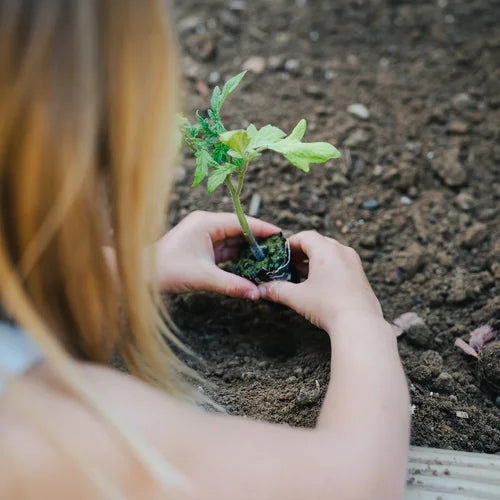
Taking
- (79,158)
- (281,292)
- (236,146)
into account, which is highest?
(79,158)

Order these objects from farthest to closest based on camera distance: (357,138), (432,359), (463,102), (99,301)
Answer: (463,102), (357,138), (432,359), (99,301)

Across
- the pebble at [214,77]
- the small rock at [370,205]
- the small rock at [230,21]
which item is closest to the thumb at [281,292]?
the small rock at [370,205]

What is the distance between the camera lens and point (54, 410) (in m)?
1.03

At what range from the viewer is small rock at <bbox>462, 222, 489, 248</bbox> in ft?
6.43

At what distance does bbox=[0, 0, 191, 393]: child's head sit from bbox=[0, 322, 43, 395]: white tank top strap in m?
0.04

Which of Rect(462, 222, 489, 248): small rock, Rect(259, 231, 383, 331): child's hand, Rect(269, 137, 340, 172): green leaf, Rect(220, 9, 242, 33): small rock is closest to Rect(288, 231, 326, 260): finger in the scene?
Rect(259, 231, 383, 331): child's hand

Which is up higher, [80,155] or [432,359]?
[80,155]

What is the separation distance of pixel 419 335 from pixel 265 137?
2.19 ft

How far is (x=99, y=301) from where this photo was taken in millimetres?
1151

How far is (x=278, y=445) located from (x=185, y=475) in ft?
0.53

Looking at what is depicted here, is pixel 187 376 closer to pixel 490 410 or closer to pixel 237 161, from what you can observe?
pixel 237 161

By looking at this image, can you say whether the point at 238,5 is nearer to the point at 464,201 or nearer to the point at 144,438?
the point at 464,201

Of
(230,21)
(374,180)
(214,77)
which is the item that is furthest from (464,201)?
(230,21)

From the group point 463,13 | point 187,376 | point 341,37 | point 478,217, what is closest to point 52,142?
point 187,376
